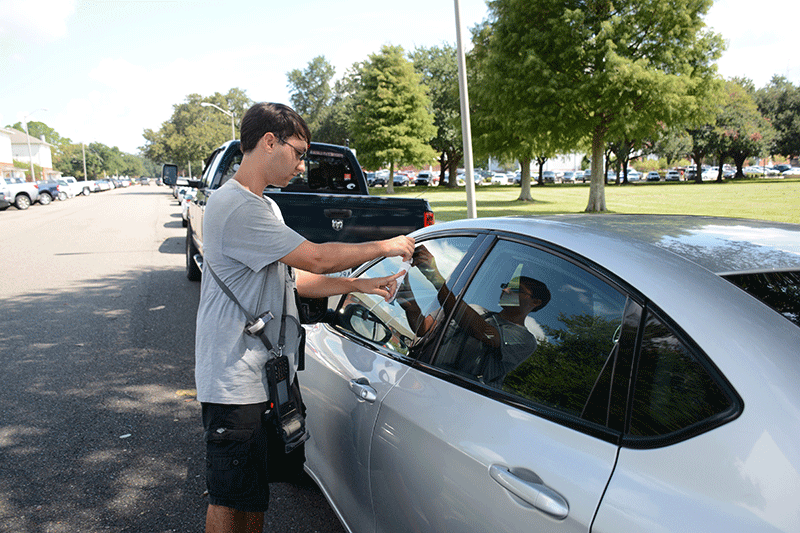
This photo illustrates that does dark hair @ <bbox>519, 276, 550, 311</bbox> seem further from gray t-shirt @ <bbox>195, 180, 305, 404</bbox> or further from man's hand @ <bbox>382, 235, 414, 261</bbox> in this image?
gray t-shirt @ <bbox>195, 180, 305, 404</bbox>

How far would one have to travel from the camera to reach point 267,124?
2072mm

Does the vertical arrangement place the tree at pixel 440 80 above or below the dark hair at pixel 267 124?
above

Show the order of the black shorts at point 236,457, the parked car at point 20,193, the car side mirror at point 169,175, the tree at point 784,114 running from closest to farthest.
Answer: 1. the black shorts at point 236,457
2. the car side mirror at point 169,175
3. the parked car at point 20,193
4. the tree at point 784,114

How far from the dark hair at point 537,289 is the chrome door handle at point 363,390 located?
2.32 ft

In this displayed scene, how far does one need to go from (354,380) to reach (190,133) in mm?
83193

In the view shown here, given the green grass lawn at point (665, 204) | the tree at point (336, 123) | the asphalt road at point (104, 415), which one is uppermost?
the tree at point (336, 123)

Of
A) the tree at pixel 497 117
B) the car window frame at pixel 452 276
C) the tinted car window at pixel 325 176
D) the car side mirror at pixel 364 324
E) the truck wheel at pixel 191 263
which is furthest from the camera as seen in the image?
the tree at pixel 497 117

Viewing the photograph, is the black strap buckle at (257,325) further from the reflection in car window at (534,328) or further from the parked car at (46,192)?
the parked car at (46,192)

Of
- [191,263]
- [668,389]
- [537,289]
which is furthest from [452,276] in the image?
[191,263]

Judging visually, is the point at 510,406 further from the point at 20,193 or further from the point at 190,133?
the point at 190,133

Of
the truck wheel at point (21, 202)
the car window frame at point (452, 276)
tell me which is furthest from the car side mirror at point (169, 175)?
the truck wheel at point (21, 202)

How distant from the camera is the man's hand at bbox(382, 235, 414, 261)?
2191 mm

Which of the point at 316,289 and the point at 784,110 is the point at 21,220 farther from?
the point at 784,110

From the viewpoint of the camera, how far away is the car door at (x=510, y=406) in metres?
1.37
